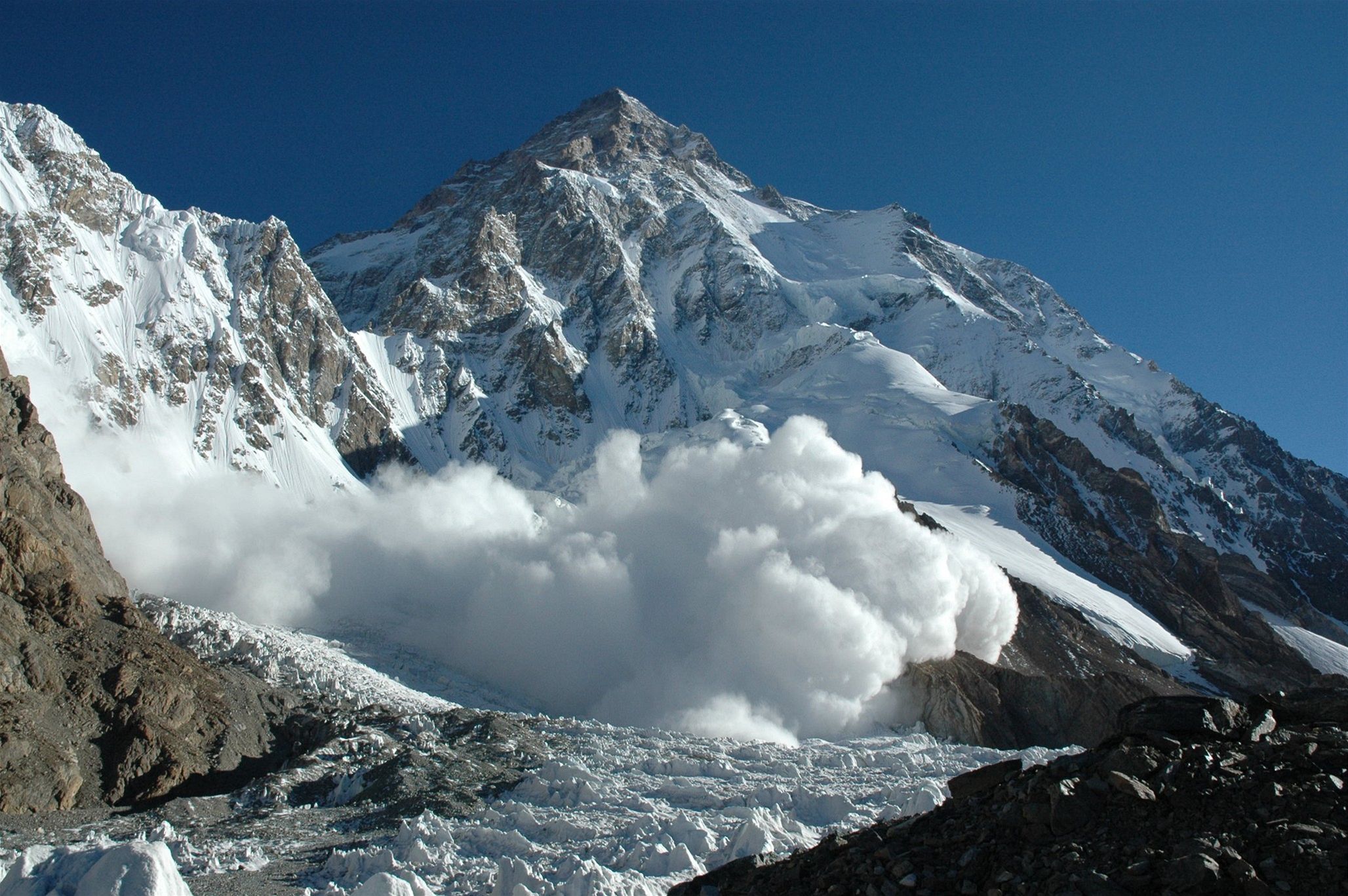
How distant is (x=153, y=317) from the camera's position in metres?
131

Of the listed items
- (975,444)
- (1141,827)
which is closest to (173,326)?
(975,444)

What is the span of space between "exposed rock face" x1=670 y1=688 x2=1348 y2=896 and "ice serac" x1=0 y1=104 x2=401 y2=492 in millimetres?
126012

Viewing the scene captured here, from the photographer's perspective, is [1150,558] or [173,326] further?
[173,326]

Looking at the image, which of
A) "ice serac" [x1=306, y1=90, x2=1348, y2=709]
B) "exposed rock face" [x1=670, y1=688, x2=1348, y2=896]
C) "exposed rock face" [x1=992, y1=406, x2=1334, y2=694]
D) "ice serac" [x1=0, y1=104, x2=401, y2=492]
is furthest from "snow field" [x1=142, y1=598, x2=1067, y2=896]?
"ice serac" [x1=0, y1=104, x2=401, y2=492]

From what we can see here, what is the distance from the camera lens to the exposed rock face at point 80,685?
116ft

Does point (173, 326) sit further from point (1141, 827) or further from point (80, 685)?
point (1141, 827)

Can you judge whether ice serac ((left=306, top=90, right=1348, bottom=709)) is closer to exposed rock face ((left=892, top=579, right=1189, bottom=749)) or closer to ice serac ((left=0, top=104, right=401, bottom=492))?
exposed rock face ((left=892, top=579, right=1189, bottom=749))

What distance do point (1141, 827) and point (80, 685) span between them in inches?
1680

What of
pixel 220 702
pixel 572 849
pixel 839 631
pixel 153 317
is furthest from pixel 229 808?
pixel 153 317

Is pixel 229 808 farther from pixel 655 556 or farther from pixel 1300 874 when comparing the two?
pixel 655 556

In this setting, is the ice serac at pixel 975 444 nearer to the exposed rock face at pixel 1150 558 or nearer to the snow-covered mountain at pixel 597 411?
the exposed rock face at pixel 1150 558

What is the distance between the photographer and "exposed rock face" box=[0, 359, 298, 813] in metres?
35.4

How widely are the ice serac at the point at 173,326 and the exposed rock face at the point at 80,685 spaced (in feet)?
252

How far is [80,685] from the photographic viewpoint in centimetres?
3916
